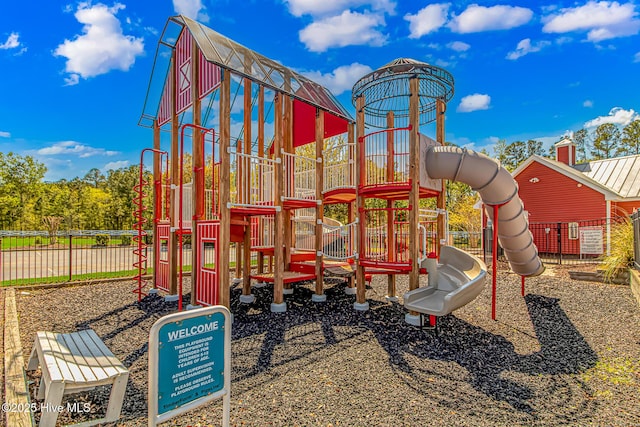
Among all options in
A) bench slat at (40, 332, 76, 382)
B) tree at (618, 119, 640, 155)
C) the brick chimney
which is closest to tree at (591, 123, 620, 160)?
tree at (618, 119, 640, 155)

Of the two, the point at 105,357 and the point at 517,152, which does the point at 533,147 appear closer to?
the point at 517,152

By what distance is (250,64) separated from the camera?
7914 millimetres

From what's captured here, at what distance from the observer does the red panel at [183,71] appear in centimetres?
841

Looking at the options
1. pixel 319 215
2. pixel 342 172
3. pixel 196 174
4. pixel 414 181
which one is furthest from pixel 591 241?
pixel 196 174

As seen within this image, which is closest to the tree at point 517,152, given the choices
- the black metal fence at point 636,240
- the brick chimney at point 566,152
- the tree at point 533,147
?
the tree at point 533,147

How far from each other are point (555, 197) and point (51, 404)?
840 inches

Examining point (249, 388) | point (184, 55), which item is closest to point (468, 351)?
point (249, 388)

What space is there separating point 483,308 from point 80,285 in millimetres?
10548

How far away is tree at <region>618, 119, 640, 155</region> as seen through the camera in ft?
138

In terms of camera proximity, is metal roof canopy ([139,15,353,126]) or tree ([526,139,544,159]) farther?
tree ([526,139,544,159])

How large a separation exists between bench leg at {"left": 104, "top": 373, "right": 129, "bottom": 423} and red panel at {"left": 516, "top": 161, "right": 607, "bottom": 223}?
20422mm

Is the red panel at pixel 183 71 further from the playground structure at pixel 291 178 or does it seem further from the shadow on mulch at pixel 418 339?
the shadow on mulch at pixel 418 339

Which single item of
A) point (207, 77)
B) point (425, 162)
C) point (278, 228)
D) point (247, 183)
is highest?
point (207, 77)

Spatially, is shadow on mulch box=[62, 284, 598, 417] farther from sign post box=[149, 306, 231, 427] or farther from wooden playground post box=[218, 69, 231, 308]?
sign post box=[149, 306, 231, 427]
